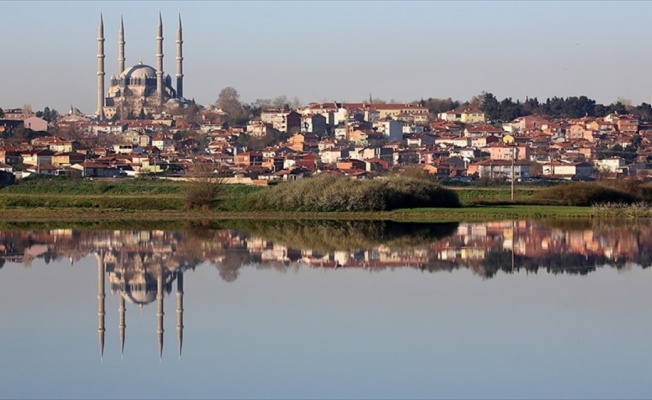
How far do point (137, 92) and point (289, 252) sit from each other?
266 ft

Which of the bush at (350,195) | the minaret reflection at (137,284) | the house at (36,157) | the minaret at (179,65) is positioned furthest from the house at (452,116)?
the minaret reflection at (137,284)

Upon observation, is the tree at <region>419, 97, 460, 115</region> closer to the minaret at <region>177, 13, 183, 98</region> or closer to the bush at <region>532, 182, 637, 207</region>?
the minaret at <region>177, 13, 183, 98</region>

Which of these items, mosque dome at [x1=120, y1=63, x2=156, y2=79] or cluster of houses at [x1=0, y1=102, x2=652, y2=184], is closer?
cluster of houses at [x1=0, y1=102, x2=652, y2=184]

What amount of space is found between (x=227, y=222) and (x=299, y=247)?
6.90m

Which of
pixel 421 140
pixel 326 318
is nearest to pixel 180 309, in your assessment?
pixel 326 318

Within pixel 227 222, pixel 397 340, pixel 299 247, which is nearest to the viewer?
pixel 397 340

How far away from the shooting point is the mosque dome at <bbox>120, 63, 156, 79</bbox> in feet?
325

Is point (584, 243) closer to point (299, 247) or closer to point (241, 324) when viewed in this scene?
point (299, 247)

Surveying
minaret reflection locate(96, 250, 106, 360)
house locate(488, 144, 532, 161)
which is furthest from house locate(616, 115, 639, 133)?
minaret reflection locate(96, 250, 106, 360)

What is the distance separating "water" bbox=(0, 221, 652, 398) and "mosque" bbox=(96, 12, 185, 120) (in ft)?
248

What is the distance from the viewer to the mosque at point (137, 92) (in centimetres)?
9612

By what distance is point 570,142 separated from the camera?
2704 inches

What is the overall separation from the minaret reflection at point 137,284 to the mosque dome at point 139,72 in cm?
8087

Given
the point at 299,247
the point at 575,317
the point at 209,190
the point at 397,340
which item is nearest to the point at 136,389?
the point at 397,340
